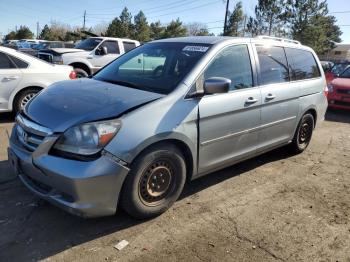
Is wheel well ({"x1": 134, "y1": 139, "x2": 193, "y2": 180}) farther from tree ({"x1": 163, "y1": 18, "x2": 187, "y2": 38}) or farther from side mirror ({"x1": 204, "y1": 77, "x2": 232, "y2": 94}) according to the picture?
tree ({"x1": 163, "y1": 18, "x2": 187, "y2": 38})

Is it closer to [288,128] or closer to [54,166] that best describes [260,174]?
[288,128]

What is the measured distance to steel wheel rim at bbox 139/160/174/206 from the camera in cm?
356

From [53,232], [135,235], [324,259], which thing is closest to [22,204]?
[53,232]

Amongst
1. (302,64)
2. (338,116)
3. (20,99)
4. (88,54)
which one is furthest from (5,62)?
(338,116)

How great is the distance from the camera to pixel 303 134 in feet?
20.1

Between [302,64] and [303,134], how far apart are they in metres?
1.13

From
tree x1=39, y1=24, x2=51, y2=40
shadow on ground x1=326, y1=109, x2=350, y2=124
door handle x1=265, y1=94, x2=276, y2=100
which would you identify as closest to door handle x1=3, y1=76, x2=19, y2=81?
door handle x1=265, y1=94, x2=276, y2=100

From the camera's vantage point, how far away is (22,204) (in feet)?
12.9

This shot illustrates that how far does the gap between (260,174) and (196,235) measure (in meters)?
1.99

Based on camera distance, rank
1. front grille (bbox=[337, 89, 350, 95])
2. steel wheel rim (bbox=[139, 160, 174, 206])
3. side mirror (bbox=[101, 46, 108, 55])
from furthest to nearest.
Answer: side mirror (bbox=[101, 46, 108, 55]), front grille (bbox=[337, 89, 350, 95]), steel wheel rim (bbox=[139, 160, 174, 206])

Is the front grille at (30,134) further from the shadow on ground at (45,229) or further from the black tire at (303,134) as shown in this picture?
the black tire at (303,134)

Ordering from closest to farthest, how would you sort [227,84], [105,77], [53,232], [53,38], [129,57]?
[53,232]
[227,84]
[105,77]
[129,57]
[53,38]

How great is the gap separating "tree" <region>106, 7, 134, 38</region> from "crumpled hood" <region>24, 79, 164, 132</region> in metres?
49.6

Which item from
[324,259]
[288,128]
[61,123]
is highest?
[61,123]
